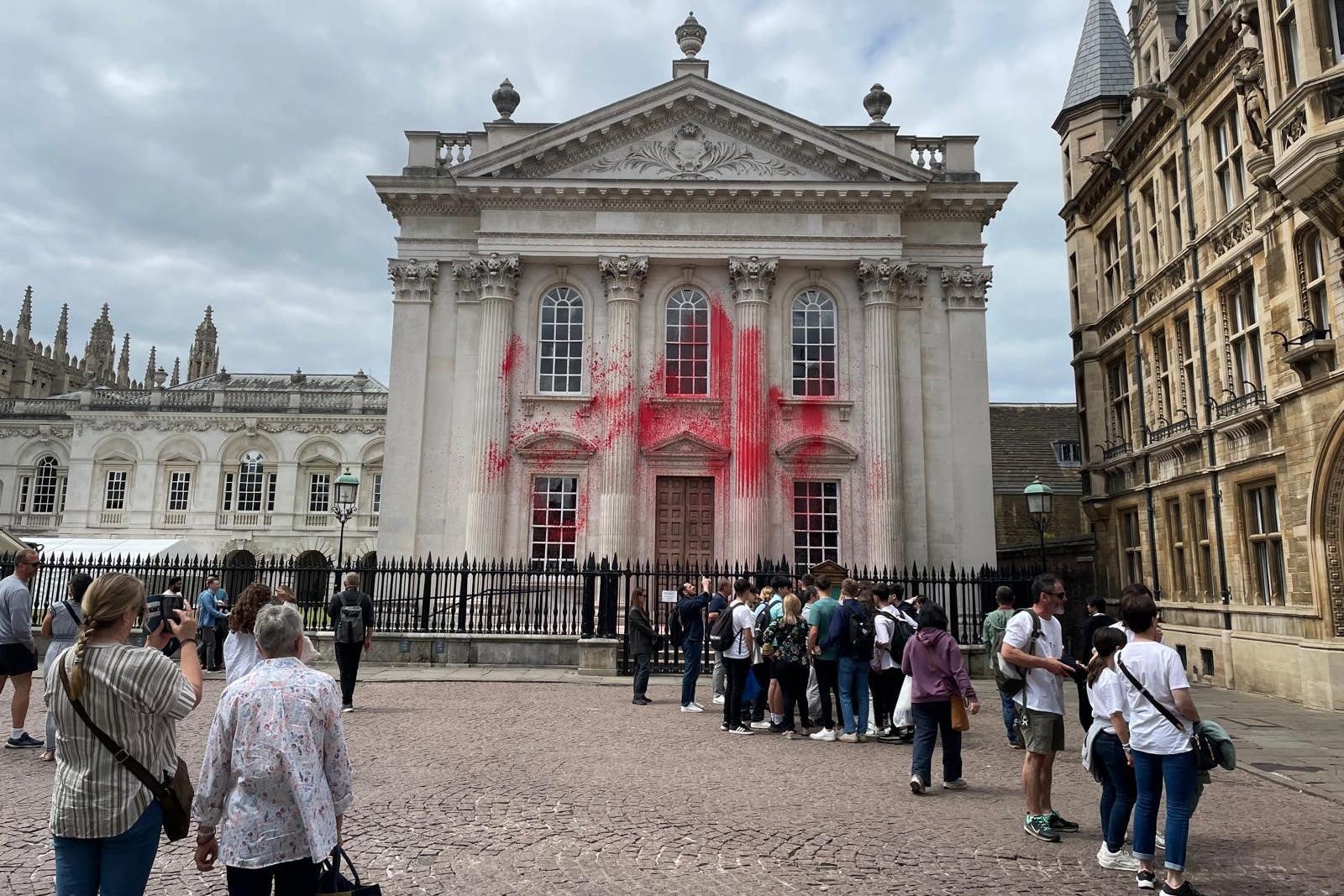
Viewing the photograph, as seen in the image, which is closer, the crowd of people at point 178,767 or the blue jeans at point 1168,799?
the crowd of people at point 178,767

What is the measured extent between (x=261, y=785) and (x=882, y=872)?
4.07 m

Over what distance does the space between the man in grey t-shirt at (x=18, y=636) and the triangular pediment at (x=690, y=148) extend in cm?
1799

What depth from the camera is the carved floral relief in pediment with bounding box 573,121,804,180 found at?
82.7 ft

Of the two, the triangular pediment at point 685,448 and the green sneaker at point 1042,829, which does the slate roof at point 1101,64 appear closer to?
the triangular pediment at point 685,448

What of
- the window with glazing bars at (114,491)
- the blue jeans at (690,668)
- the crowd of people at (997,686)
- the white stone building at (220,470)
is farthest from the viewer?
the window with glazing bars at (114,491)

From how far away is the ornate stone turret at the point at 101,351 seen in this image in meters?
69.6

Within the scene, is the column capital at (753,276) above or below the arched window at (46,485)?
above

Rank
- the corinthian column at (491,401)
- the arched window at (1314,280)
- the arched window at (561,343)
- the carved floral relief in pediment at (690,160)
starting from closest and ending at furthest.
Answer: the arched window at (1314,280), the corinthian column at (491,401), the carved floral relief in pediment at (690,160), the arched window at (561,343)

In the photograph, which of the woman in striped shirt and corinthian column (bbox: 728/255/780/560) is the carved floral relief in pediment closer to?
corinthian column (bbox: 728/255/780/560)

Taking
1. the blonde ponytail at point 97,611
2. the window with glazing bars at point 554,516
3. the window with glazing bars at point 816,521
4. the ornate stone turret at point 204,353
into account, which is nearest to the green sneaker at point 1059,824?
the blonde ponytail at point 97,611

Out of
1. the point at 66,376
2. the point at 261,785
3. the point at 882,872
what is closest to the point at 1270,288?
the point at 882,872

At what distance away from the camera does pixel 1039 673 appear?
22.4ft

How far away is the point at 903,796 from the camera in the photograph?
7.90 m

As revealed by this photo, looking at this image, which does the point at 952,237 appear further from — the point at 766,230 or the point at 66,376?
the point at 66,376
